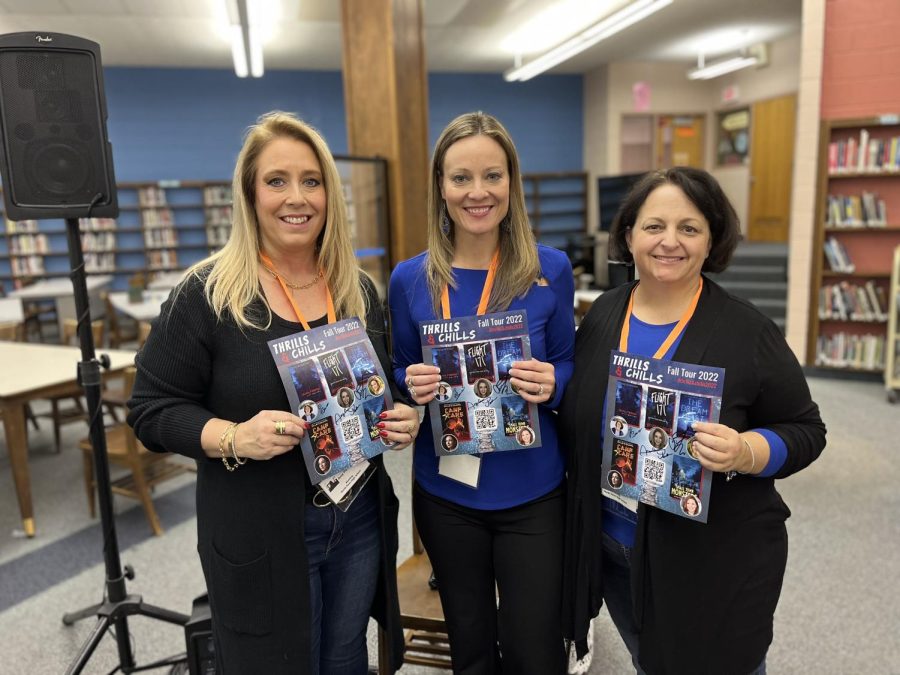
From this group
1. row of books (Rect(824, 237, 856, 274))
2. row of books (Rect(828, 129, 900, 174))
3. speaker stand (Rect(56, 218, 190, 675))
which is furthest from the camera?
row of books (Rect(824, 237, 856, 274))

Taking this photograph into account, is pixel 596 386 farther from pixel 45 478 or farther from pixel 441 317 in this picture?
pixel 45 478

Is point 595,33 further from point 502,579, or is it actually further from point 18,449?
point 502,579

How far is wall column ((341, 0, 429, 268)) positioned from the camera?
14.9 ft

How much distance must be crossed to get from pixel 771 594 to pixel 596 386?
56 centimetres

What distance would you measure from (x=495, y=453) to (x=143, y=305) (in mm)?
6084

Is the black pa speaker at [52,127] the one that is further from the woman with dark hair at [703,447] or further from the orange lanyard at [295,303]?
the woman with dark hair at [703,447]

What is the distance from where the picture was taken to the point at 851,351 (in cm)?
562

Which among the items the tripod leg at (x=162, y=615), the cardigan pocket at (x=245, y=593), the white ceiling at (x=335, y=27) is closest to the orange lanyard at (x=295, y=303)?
the cardigan pocket at (x=245, y=593)

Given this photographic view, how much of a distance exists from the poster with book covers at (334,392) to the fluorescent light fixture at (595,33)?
674cm

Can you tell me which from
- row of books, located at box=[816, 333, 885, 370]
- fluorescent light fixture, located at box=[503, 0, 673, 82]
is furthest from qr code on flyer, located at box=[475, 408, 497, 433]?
fluorescent light fixture, located at box=[503, 0, 673, 82]

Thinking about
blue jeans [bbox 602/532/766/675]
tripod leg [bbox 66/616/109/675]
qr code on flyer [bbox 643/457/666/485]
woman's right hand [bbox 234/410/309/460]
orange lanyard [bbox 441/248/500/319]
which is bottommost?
tripod leg [bbox 66/616/109/675]

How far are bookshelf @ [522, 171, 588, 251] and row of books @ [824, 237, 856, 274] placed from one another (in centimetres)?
616

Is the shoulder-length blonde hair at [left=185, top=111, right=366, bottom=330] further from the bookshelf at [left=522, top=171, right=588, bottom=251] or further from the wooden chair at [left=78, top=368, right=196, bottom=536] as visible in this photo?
the bookshelf at [left=522, top=171, right=588, bottom=251]

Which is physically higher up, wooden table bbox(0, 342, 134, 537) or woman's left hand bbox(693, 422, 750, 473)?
woman's left hand bbox(693, 422, 750, 473)
